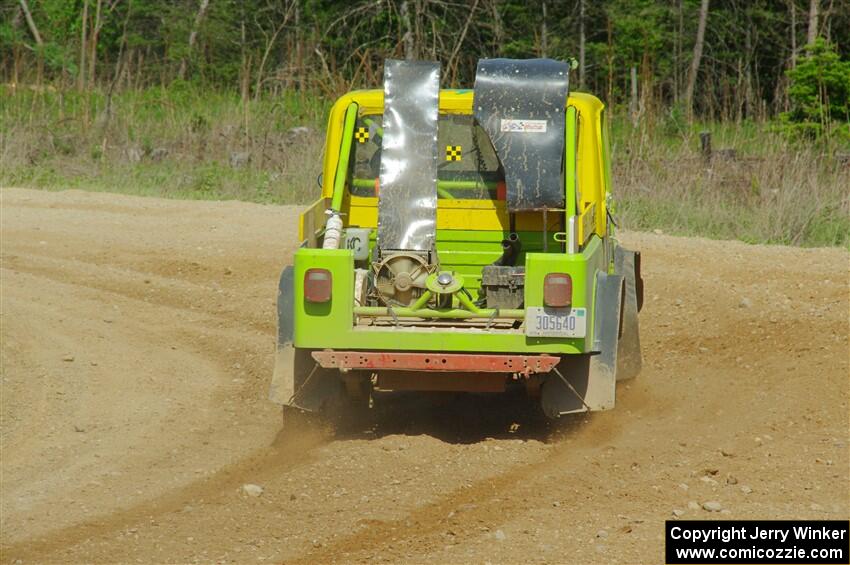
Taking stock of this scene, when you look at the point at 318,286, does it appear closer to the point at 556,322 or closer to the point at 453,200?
the point at 556,322

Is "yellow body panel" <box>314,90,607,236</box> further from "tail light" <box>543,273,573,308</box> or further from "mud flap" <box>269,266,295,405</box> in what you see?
"tail light" <box>543,273,573,308</box>

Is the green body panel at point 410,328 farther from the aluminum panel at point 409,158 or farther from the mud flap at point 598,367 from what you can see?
the aluminum panel at point 409,158

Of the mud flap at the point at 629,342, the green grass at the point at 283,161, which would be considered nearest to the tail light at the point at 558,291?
the mud flap at the point at 629,342

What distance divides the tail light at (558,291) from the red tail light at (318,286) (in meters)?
1.06

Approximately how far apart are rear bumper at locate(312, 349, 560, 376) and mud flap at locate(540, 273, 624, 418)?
303mm

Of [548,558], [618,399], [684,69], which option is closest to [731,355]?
[618,399]

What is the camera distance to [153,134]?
61.6 ft

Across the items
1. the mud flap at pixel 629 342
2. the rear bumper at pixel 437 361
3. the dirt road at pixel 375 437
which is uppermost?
the rear bumper at pixel 437 361

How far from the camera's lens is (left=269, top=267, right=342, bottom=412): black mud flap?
686 centimetres

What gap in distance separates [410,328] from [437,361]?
0.80 ft

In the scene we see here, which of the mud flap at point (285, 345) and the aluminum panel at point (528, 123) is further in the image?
the aluminum panel at point (528, 123)

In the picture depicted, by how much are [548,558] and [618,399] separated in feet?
10.2

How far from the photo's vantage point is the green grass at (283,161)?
1355 centimetres

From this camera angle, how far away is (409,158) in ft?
25.2
